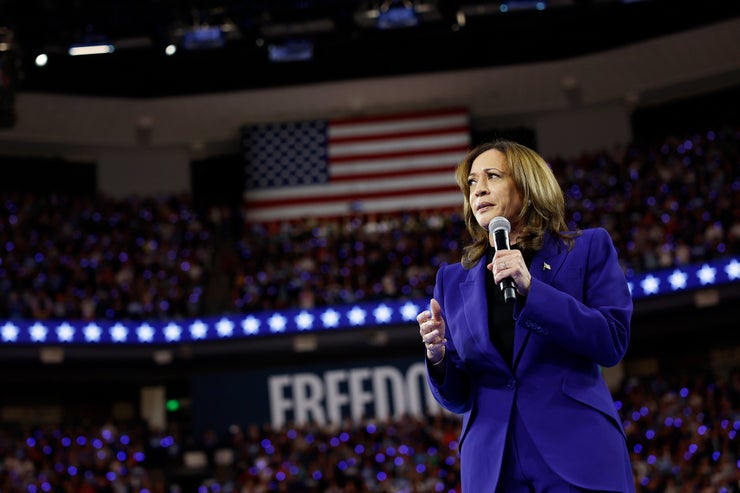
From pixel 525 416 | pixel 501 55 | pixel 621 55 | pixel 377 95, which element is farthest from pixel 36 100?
pixel 525 416

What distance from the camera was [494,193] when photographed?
2.47 meters

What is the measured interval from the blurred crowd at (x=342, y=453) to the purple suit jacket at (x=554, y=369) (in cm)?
1150

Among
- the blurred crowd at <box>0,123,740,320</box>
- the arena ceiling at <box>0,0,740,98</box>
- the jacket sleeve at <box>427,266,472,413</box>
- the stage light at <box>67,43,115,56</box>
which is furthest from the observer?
the blurred crowd at <box>0,123,740,320</box>

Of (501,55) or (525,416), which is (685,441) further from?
(525,416)

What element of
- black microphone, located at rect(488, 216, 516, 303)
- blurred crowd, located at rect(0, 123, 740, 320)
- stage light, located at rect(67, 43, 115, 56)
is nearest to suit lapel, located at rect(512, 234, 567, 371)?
black microphone, located at rect(488, 216, 516, 303)

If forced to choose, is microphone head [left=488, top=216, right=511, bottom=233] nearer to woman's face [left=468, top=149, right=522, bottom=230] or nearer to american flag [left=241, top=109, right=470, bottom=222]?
woman's face [left=468, top=149, right=522, bottom=230]

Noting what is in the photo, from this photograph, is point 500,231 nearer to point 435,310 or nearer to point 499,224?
point 499,224

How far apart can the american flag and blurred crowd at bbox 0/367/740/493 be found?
6462 mm

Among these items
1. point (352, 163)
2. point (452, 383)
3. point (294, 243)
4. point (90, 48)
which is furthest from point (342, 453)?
point (452, 383)

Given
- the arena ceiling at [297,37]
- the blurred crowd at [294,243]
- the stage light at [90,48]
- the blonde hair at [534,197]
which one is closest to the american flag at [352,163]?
the blurred crowd at [294,243]

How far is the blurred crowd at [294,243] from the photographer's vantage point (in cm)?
1736

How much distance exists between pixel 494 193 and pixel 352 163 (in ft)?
65.9

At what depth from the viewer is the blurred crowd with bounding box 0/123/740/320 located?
57.0 ft

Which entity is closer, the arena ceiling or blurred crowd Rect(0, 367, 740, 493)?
the arena ceiling
